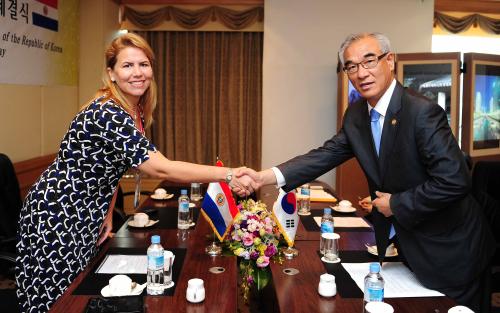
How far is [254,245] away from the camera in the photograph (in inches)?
77.8

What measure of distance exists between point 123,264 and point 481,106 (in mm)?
4146

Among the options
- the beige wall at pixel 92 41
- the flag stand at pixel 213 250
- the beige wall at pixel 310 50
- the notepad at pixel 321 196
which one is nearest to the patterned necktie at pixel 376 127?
the flag stand at pixel 213 250

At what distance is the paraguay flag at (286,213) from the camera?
2137 millimetres

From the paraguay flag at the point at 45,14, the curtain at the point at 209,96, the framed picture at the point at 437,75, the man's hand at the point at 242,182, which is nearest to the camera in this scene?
the man's hand at the point at 242,182

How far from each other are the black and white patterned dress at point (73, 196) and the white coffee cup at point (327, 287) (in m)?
0.84

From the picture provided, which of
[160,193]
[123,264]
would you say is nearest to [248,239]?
[123,264]

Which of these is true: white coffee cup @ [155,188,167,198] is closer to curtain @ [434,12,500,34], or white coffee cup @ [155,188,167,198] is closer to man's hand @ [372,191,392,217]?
man's hand @ [372,191,392,217]

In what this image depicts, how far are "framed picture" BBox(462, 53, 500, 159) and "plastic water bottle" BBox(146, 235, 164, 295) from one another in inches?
152

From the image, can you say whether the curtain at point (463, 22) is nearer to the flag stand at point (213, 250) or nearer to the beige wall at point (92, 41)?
the beige wall at point (92, 41)

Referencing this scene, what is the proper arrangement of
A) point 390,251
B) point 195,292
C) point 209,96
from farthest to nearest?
point 209,96 → point 390,251 → point 195,292

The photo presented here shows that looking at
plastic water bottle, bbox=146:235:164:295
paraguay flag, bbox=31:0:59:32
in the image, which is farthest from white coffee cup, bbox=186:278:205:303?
paraguay flag, bbox=31:0:59:32

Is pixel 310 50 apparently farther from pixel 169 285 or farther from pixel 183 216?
pixel 169 285

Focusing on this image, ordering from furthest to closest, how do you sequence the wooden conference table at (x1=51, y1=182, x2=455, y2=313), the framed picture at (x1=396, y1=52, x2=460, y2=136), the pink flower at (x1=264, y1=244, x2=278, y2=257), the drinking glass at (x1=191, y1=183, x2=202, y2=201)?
the framed picture at (x1=396, y1=52, x2=460, y2=136)
the drinking glass at (x1=191, y1=183, x2=202, y2=201)
the pink flower at (x1=264, y1=244, x2=278, y2=257)
the wooden conference table at (x1=51, y1=182, x2=455, y2=313)

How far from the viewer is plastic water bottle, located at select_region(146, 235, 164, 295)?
164 centimetres
